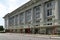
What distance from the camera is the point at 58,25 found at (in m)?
46.2

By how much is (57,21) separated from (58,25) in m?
A: 4.16

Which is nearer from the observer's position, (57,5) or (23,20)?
(57,5)

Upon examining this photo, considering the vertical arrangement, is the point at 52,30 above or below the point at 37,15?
below

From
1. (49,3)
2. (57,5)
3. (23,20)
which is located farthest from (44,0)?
(23,20)

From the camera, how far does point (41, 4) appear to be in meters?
61.7

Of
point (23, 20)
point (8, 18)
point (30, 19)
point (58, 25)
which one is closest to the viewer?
point (58, 25)

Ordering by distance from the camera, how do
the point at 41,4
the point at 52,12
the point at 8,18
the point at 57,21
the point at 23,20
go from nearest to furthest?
the point at 57,21
the point at 52,12
the point at 41,4
the point at 23,20
the point at 8,18

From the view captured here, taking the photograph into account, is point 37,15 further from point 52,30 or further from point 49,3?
point 52,30

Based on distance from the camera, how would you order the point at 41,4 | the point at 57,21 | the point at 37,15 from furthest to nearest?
the point at 37,15, the point at 41,4, the point at 57,21

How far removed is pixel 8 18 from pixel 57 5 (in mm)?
60650

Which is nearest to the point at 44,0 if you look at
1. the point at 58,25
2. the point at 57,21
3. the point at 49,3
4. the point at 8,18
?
the point at 49,3

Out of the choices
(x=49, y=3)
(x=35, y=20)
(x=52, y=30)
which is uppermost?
(x=49, y=3)

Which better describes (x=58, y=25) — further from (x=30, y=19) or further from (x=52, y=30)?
(x=30, y=19)

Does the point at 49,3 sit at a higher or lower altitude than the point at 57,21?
higher
